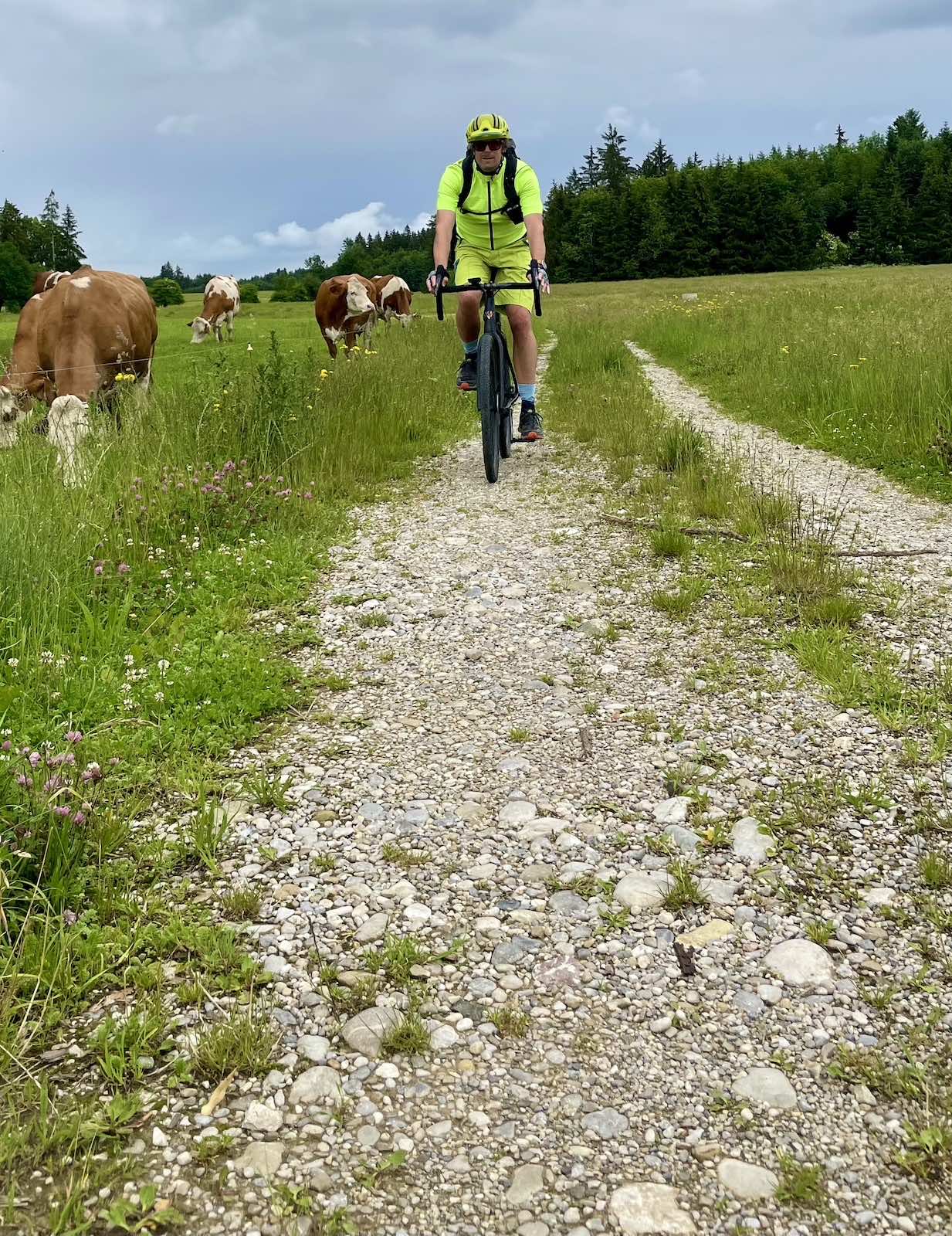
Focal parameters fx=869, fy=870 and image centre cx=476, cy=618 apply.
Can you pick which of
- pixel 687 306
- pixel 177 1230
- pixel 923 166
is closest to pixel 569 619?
pixel 177 1230

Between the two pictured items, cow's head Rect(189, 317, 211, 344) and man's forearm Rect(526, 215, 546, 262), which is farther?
cow's head Rect(189, 317, 211, 344)

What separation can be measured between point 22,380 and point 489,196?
14.6 ft

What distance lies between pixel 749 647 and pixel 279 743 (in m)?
2.35

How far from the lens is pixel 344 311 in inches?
838

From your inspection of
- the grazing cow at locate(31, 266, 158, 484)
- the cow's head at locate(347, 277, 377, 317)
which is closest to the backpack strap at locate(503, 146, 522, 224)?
the grazing cow at locate(31, 266, 158, 484)

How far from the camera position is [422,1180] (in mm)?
1796

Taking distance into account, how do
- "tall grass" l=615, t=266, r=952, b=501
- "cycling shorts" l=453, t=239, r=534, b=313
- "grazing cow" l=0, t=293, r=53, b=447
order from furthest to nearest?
"tall grass" l=615, t=266, r=952, b=501 → "cycling shorts" l=453, t=239, r=534, b=313 → "grazing cow" l=0, t=293, r=53, b=447

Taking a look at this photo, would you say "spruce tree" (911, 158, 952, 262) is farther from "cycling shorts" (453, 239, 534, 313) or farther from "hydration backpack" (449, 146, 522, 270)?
"hydration backpack" (449, 146, 522, 270)

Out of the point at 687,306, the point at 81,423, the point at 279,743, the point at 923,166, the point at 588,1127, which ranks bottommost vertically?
the point at 588,1127

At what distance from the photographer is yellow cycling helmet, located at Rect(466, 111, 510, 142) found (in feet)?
24.5

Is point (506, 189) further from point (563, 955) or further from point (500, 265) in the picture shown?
point (563, 955)

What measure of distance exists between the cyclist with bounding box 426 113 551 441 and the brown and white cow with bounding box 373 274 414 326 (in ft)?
59.6

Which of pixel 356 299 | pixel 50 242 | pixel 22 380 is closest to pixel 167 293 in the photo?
pixel 50 242

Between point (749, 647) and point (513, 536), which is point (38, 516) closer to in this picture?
point (513, 536)
